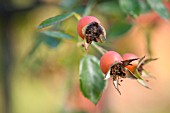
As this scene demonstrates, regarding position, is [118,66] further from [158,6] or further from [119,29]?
[119,29]

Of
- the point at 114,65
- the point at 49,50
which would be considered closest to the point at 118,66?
the point at 114,65

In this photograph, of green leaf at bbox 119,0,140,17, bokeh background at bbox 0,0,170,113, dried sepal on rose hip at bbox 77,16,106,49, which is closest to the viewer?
dried sepal on rose hip at bbox 77,16,106,49

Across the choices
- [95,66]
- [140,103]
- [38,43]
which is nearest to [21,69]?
[38,43]

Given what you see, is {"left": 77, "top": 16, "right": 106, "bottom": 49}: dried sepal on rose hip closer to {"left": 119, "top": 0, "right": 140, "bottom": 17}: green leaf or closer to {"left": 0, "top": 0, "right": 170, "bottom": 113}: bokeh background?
{"left": 119, "top": 0, "right": 140, "bottom": 17}: green leaf

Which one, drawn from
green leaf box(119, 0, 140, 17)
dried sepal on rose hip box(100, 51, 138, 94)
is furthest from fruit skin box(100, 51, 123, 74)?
green leaf box(119, 0, 140, 17)

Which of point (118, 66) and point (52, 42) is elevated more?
point (52, 42)

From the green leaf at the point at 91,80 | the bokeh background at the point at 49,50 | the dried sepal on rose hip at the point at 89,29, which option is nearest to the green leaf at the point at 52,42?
the bokeh background at the point at 49,50
